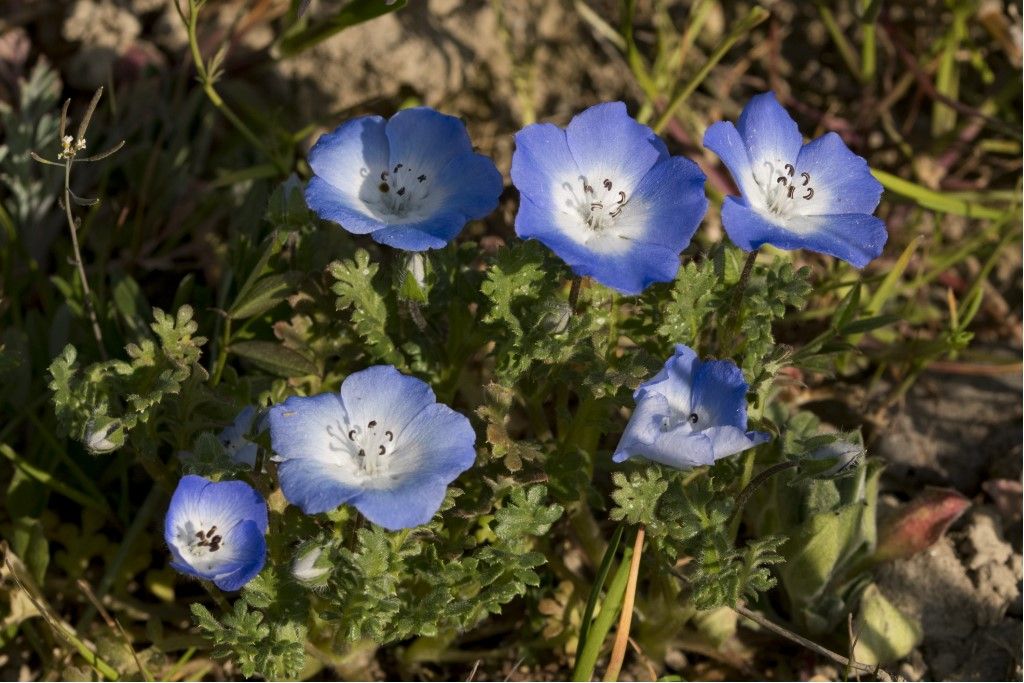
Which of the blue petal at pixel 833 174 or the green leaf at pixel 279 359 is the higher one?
the blue petal at pixel 833 174

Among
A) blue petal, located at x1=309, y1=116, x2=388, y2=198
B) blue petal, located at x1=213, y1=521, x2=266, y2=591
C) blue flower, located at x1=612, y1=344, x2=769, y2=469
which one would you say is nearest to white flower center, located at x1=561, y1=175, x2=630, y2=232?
blue flower, located at x1=612, y1=344, x2=769, y2=469

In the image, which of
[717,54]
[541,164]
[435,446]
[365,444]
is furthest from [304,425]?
[717,54]

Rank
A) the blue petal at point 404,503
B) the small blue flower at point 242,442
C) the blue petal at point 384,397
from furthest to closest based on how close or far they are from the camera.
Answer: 1. the small blue flower at point 242,442
2. the blue petal at point 384,397
3. the blue petal at point 404,503

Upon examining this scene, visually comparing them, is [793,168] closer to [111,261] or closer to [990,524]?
[990,524]

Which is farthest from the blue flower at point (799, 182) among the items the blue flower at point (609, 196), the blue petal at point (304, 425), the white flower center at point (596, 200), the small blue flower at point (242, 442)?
the small blue flower at point (242, 442)

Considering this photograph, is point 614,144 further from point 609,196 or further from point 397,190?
point 397,190

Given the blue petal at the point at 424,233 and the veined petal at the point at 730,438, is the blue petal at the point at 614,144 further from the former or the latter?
the veined petal at the point at 730,438
